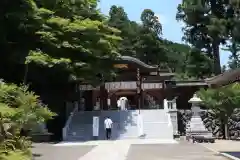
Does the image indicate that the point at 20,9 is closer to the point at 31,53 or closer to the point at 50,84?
the point at 31,53

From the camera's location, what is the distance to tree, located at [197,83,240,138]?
2967 centimetres

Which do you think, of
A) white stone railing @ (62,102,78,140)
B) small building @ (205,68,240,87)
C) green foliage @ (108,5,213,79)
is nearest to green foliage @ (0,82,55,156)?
white stone railing @ (62,102,78,140)

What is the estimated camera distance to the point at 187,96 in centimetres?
4734

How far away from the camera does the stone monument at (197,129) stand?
28.0 m

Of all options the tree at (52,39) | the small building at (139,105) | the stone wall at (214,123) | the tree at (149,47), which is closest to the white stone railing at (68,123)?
the small building at (139,105)

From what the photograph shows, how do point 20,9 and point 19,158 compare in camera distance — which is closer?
point 19,158

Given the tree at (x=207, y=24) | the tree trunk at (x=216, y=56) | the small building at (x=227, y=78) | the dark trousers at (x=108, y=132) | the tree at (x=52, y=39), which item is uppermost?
the tree at (x=207, y=24)

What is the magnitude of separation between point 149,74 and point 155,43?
21371mm

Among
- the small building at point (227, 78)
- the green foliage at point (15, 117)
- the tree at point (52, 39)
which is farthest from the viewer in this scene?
the small building at point (227, 78)

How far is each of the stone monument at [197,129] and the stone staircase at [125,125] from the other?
2186mm

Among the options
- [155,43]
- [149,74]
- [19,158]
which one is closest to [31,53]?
[149,74]

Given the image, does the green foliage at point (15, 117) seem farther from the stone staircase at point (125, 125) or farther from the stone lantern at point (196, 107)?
the stone lantern at point (196, 107)

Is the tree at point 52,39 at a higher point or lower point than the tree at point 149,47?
lower

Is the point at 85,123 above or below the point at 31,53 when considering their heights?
below
